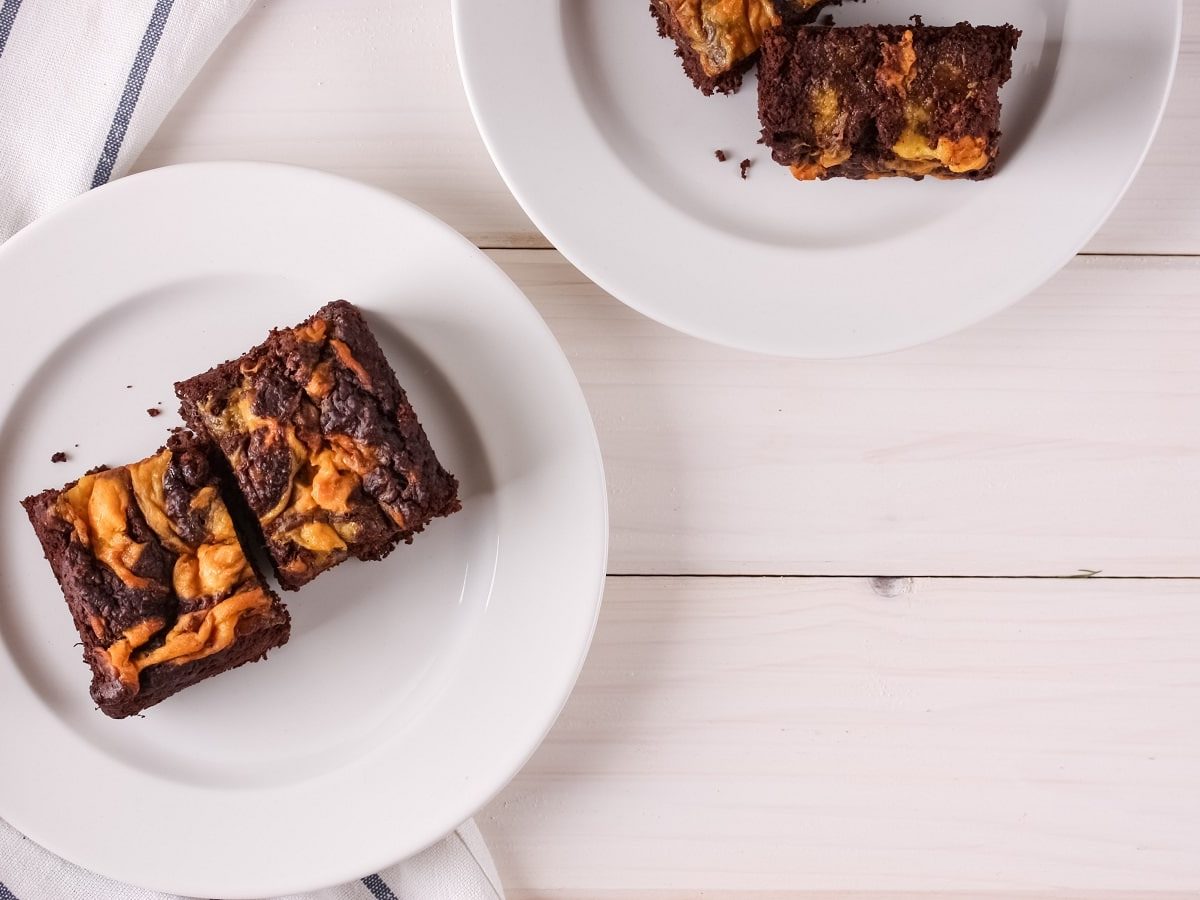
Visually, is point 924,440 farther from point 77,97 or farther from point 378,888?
point 77,97

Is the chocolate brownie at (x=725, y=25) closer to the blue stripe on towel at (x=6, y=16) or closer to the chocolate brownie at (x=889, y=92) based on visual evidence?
the chocolate brownie at (x=889, y=92)

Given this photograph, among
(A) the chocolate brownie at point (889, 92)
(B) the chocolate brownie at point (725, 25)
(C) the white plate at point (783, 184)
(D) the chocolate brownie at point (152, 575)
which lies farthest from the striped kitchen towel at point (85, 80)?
(A) the chocolate brownie at point (889, 92)

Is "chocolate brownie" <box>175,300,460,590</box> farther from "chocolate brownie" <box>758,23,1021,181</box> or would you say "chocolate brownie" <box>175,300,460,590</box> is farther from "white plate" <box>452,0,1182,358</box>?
"chocolate brownie" <box>758,23,1021,181</box>

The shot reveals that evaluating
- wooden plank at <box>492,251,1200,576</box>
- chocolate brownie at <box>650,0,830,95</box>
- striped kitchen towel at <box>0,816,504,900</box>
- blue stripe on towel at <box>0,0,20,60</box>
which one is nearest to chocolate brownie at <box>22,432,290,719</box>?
striped kitchen towel at <box>0,816,504,900</box>

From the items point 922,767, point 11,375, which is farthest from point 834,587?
point 11,375

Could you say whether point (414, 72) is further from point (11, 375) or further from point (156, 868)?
point (156, 868)

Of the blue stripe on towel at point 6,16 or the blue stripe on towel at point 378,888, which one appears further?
the blue stripe on towel at point 378,888
